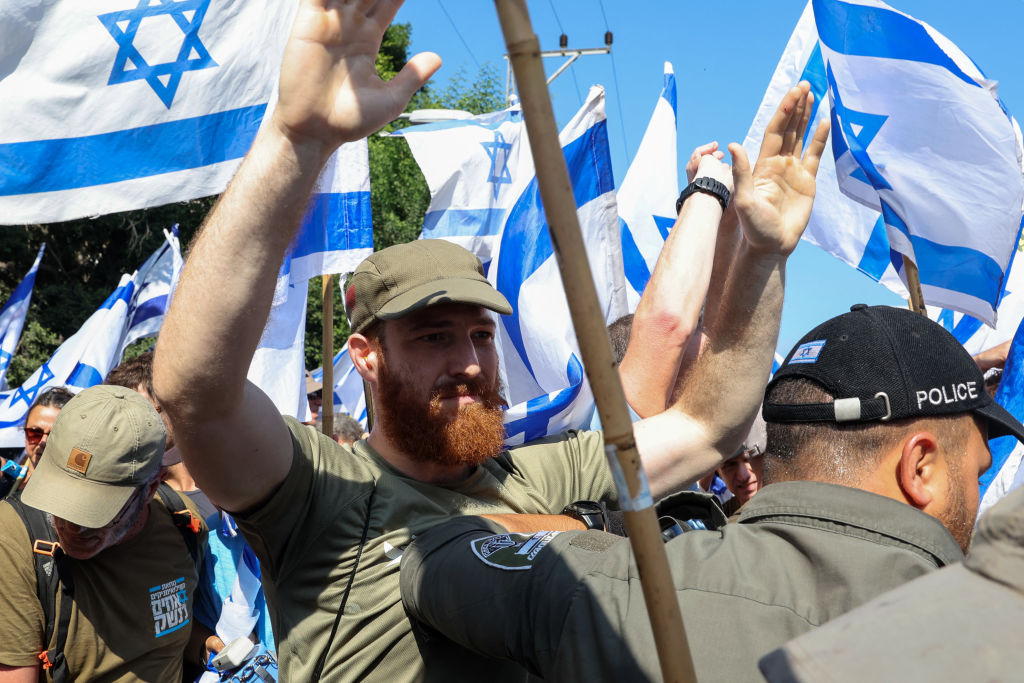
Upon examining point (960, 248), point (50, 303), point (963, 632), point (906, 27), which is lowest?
point (50, 303)

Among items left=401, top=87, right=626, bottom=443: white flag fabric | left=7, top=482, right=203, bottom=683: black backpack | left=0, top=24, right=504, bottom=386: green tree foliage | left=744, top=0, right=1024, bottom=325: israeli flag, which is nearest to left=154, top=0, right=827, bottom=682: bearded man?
left=7, top=482, right=203, bottom=683: black backpack

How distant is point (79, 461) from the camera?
2.84m

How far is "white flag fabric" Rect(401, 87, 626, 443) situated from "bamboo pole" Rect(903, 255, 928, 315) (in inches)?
55.3

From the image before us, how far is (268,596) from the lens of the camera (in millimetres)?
2047

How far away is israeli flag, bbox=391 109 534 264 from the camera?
18.9ft

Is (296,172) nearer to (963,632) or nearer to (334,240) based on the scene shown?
(963,632)

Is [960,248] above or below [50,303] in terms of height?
above

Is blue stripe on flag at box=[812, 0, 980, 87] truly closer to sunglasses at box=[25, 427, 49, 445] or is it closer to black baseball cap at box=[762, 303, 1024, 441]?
black baseball cap at box=[762, 303, 1024, 441]

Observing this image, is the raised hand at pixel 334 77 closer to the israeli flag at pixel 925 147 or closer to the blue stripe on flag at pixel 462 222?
the israeli flag at pixel 925 147

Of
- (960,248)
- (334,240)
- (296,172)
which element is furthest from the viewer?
(334,240)

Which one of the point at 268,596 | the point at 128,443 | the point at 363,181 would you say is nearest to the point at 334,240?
the point at 363,181

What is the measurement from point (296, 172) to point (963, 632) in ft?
3.74

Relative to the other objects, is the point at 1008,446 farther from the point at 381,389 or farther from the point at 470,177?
the point at 470,177

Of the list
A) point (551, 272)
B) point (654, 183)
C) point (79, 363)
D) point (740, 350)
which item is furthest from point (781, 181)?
point (79, 363)
